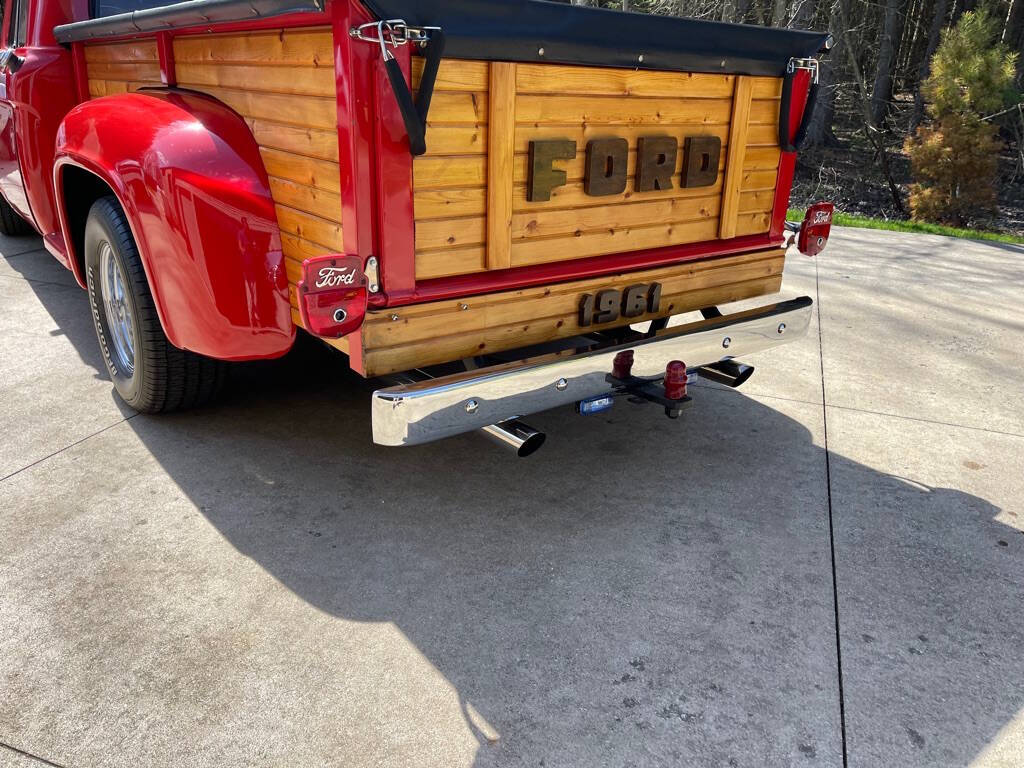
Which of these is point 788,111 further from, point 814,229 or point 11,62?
point 11,62

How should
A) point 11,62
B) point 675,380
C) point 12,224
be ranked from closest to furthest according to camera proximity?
point 675,380
point 11,62
point 12,224

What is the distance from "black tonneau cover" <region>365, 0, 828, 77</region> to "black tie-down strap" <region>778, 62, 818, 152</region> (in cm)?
6

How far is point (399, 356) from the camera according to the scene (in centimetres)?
260

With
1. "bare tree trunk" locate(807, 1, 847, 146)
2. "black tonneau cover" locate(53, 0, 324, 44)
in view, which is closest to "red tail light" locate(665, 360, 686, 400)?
"black tonneau cover" locate(53, 0, 324, 44)

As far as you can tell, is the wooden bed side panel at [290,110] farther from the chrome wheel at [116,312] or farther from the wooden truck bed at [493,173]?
the chrome wheel at [116,312]

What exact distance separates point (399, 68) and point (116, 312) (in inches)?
81.5

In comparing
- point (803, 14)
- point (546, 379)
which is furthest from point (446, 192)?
point (803, 14)

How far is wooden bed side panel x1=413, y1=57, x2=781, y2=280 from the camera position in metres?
2.51

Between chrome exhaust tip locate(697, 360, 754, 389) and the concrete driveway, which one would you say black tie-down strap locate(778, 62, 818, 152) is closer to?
chrome exhaust tip locate(697, 360, 754, 389)

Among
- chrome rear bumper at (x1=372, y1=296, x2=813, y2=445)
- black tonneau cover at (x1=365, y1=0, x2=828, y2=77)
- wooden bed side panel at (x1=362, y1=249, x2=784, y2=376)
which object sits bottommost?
chrome rear bumper at (x1=372, y1=296, x2=813, y2=445)

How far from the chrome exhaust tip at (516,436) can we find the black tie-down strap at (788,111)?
1688 millimetres

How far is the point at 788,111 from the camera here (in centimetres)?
333

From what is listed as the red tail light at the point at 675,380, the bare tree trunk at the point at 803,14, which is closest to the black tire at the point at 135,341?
the red tail light at the point at 675,380

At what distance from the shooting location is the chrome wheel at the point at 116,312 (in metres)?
3.53
